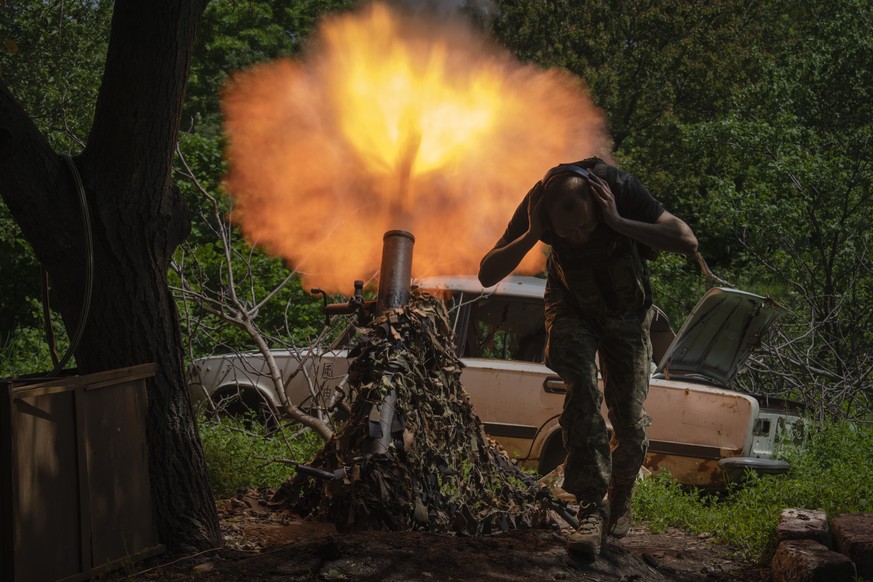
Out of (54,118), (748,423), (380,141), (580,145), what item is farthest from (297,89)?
(54,118)

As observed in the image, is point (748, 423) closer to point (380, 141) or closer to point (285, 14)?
point (380, 141)

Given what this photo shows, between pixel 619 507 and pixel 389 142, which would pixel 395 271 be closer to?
pixel 389 142

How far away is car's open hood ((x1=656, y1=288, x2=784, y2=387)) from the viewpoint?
715 cm

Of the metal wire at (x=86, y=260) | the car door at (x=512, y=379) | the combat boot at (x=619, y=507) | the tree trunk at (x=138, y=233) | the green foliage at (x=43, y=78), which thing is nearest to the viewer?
the metal wire at (x=86, y=260)

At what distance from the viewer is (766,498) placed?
6504 mm

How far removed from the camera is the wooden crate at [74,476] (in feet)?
11.4

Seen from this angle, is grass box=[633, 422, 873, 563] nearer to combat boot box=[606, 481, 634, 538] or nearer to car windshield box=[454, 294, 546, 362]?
combat boot box=[606, 481, 634, 538]

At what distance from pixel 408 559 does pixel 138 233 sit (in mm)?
1971

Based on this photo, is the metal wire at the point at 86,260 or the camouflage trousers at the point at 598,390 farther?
the camouflage trousers at the point at 598,390

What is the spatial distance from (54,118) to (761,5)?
865 inches

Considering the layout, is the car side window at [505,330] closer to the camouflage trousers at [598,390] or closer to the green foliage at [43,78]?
the camouflage trousers at [598,390]

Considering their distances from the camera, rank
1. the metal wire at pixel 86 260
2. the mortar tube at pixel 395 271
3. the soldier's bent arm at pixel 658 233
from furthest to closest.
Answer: the mortar tube at pixel 395 271 < the soldier's bent arm at pixel 658 233 < the metal wire at pixel 86 260

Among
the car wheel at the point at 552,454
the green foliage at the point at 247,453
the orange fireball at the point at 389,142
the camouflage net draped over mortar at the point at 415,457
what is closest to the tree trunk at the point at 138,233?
the camouflage net draped over mortar at the point at 415,457

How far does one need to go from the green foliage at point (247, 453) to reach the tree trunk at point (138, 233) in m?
1.64
